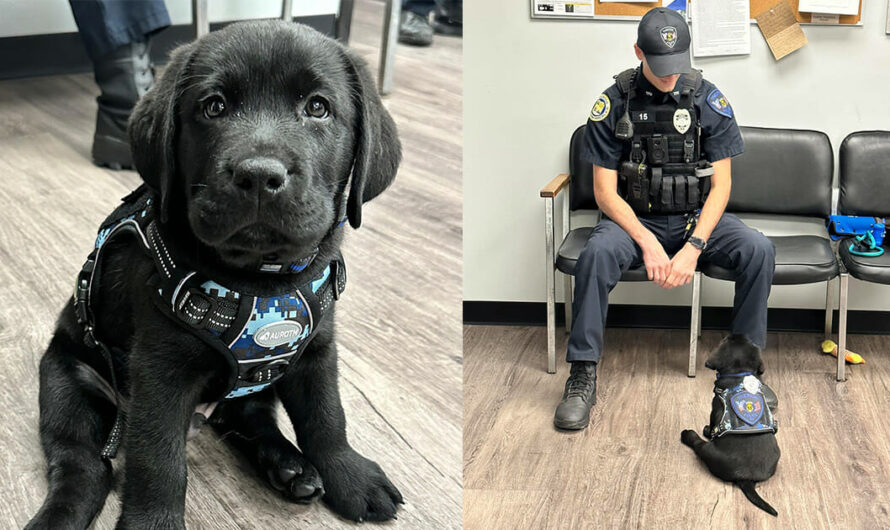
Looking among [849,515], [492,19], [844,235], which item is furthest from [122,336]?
[844,235]

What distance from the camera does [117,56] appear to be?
318 centimetres

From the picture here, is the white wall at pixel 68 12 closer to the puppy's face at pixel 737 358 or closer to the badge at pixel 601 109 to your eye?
the badge at pixel 601 109

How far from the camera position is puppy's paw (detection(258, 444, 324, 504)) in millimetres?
1539

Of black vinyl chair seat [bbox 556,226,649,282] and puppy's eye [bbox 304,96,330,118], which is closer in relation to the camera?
puppy's eye [bbox 304,96,330,118]

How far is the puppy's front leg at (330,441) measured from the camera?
1.53 meters

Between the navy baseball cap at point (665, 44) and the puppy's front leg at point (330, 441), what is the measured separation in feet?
6.10

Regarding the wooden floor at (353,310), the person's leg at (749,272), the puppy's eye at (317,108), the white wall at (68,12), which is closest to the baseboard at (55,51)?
the white wall at (68,12)

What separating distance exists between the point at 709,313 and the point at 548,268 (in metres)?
0.85

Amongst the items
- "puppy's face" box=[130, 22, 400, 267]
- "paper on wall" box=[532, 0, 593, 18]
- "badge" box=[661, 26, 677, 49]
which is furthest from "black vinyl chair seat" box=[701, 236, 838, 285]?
"puppy's face" box=[130, 22, 400, 267]

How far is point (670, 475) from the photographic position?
2.38m

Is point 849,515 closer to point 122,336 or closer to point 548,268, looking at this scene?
point 548,268

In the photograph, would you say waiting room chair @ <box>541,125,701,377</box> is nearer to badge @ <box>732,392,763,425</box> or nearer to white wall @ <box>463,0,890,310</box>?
white wall @ <box>463,0,890,310</box>

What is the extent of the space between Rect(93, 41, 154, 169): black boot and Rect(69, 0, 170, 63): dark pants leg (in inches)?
1.9

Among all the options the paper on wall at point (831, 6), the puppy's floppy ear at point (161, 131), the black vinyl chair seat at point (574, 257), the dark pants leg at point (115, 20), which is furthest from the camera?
the paper on wall at point (831, 6)
